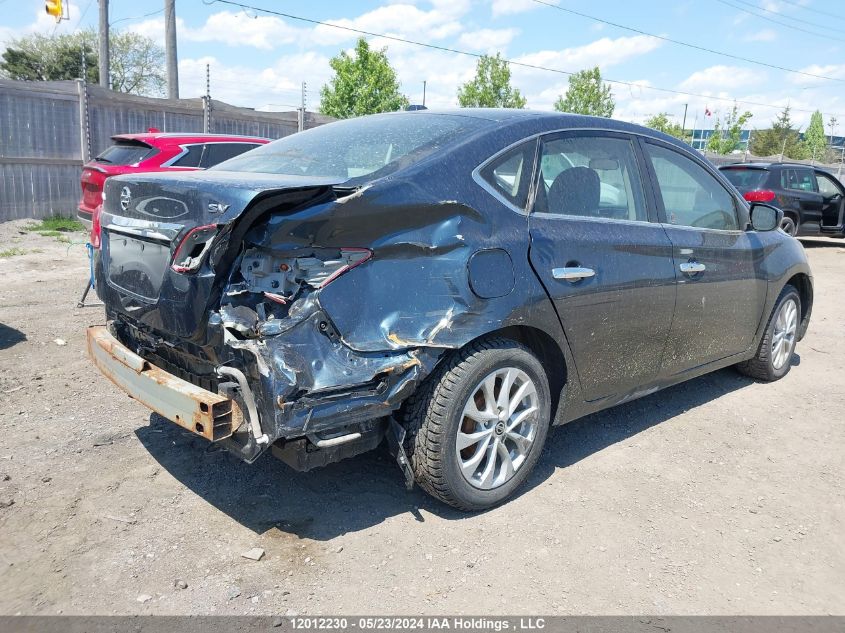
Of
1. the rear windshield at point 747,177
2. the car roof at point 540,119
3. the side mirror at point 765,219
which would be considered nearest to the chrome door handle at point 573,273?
the car roof at point 540,119

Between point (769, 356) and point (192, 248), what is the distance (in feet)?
14.4

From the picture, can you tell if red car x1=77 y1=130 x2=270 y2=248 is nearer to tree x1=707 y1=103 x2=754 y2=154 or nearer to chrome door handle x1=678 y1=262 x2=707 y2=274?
chrome door handle x1=678 y1=262 x2=707 y2=274

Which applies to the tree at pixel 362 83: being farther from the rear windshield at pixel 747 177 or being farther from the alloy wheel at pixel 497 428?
the alloy wheel at pixel 497 428

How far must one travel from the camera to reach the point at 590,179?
3.68m

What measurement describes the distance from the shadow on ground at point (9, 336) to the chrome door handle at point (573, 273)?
436 cm

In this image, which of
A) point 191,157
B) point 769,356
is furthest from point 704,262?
point 191,157

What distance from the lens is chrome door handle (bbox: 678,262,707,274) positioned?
405 centimetres

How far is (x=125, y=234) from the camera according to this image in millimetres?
3164

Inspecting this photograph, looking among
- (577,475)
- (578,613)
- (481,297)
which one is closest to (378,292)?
(481,297)

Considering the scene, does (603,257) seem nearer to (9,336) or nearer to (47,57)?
(9,336)

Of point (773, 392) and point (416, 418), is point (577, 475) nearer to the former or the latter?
point (416, 418)

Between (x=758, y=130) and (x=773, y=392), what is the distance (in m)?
61.7

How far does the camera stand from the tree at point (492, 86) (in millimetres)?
34594

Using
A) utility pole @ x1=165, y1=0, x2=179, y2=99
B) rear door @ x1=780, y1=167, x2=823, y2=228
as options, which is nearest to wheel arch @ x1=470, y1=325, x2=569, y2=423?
rear door @ x1=780, y1=167, x2=823, y2=228
